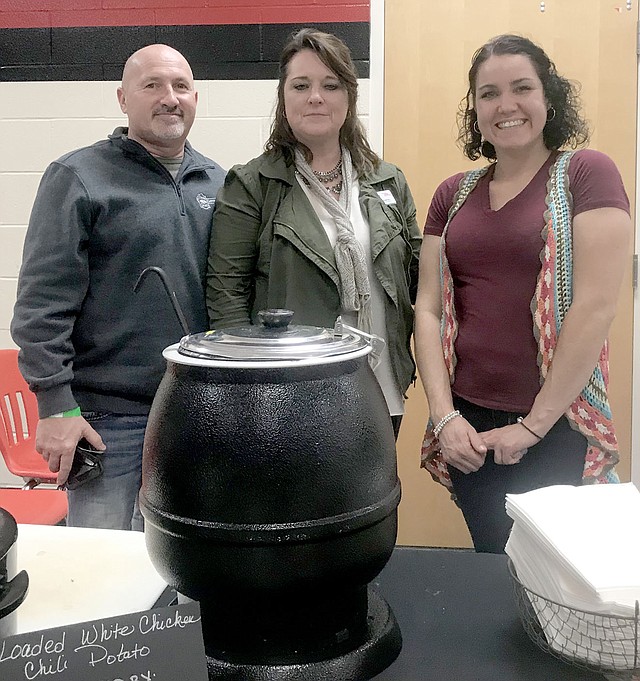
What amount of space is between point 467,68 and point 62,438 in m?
1.94

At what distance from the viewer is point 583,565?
0.75 meters

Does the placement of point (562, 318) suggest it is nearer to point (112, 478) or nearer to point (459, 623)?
point (459, 623)

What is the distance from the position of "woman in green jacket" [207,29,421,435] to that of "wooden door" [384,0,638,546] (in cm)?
94

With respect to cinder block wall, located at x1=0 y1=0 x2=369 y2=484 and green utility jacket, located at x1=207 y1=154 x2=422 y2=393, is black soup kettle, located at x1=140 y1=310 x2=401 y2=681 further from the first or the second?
cinder block wall, located at x1=0 y1=0 x2=369 y2=484

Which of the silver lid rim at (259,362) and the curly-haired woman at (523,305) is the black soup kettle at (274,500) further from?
the curly-haired woman at (523,305)

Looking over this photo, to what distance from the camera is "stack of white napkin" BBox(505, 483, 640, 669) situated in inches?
28.6

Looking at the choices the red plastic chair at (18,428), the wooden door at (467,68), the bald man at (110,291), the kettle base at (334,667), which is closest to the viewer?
the kettle base at (334,667)

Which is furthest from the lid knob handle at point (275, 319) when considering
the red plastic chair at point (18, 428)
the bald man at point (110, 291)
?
the red plastic chair at point (18, 428)

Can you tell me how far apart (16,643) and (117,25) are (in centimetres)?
254

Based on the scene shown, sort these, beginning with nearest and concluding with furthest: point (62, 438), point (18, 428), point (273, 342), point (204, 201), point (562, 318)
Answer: point (273, 342) → point (562, 318) → point (62, 438) → point (204, 201) → point (18, 428)

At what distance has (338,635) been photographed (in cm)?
81

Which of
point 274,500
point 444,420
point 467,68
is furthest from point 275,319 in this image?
point 467,68

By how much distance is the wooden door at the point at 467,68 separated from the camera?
263 centimetres

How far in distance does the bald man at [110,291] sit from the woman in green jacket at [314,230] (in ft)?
0.34
